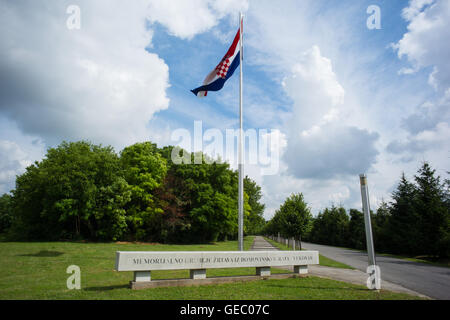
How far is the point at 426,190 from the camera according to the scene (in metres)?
24.0

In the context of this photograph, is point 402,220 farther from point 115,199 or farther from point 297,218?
point 115,199

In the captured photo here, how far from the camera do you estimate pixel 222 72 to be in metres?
12.3

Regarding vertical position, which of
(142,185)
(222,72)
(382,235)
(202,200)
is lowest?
(382,235)

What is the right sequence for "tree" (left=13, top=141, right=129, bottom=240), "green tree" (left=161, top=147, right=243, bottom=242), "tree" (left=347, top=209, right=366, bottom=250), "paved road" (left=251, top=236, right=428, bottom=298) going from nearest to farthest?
"paved road" (left=251, top=236, right=428, bottom=298)
"tree" (left=13, top=141, right=129, bottom=240)
"green tree" (left=161, top=147, right=243, bottom=242)
"tree" (left=347, top=209, right=366, bottom=250)

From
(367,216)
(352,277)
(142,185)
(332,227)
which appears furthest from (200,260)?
(332,227)

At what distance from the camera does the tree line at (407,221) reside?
22.2 m

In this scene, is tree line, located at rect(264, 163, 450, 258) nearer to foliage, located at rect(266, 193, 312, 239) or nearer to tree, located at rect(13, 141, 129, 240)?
foliage, located at rect(266, 193, 312, 239)

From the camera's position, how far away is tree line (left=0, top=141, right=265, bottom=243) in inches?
1107

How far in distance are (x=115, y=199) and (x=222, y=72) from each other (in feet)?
73.3

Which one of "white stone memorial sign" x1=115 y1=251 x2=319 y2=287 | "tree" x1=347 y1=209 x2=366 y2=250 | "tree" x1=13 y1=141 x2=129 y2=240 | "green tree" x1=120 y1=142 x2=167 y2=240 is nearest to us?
"white stone memorial sign" x1=115 y1=251 x2=319 y2=287

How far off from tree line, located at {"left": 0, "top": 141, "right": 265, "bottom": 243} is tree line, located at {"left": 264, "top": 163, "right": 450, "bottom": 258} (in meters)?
11.4

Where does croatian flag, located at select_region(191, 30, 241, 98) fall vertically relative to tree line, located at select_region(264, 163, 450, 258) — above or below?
above

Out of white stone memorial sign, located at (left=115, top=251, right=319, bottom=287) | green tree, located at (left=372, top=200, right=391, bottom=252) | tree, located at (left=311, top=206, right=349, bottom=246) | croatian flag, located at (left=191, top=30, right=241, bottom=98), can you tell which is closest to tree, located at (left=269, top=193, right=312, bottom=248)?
white stone memorial sign, located at (left=115, top=251, right=319, bottom=287)

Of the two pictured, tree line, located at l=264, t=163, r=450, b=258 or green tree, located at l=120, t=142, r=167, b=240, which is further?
green tree, located at l=120, t=142, r=167, b=240
